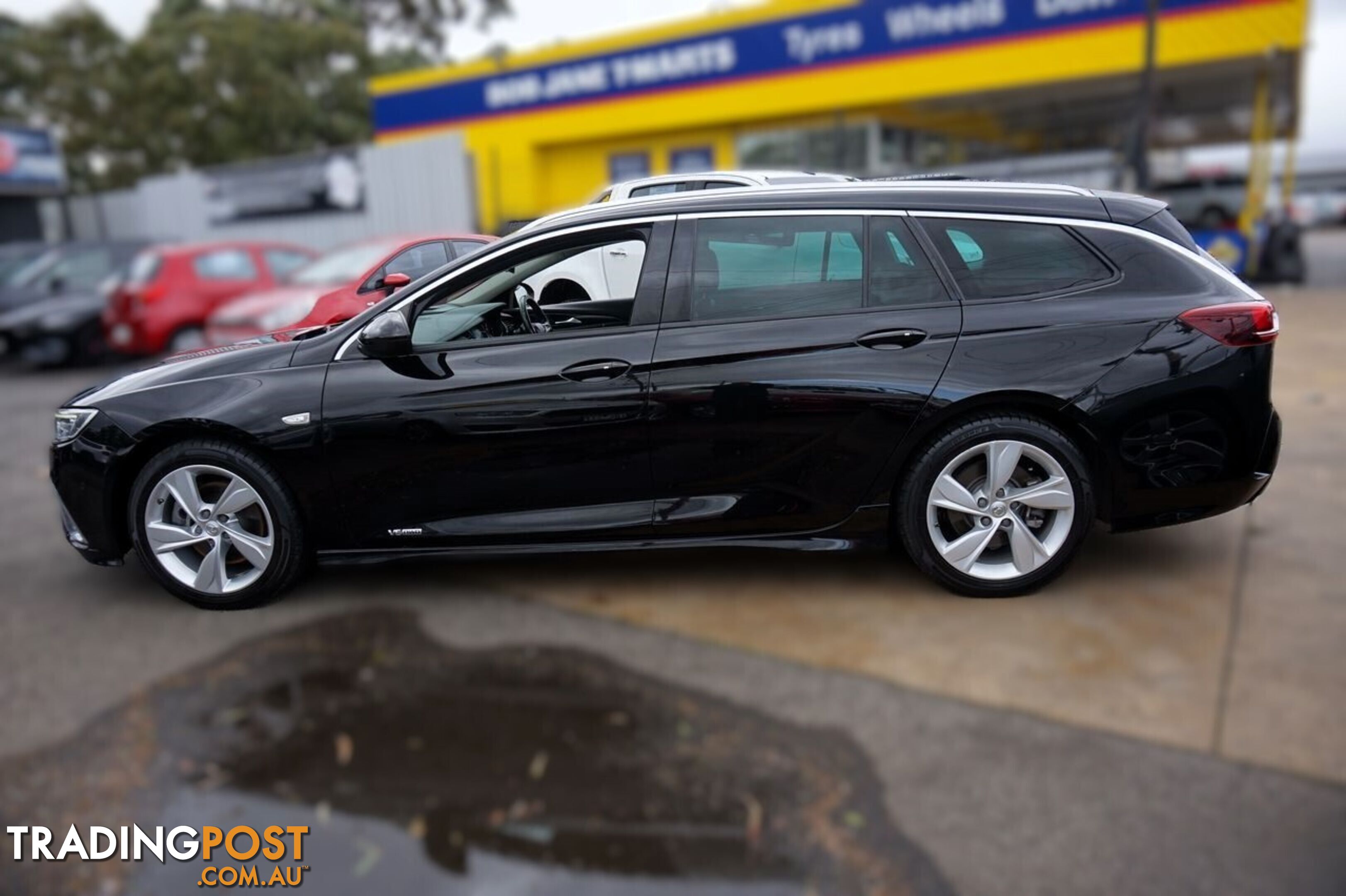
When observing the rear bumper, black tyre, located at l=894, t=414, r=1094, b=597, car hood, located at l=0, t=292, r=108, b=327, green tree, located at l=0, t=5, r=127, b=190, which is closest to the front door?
black tyre, located at l=894, t=414, r=1094, b=597

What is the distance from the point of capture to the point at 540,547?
1534 mm

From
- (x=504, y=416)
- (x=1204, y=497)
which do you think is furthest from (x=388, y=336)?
(x=1204, y=497)

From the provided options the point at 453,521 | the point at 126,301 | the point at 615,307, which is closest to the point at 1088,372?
the point at 615,307

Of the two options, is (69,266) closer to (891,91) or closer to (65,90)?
(891,91)

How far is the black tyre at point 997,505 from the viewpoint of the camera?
1.43 meters

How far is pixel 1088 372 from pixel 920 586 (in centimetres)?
Result: 43

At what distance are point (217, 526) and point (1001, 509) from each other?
45.8 inches

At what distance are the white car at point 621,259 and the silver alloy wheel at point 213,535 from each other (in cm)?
55

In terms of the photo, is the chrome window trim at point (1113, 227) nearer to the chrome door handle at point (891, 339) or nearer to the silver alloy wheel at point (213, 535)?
the chrome door handle at point (891, 339)

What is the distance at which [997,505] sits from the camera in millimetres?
1450

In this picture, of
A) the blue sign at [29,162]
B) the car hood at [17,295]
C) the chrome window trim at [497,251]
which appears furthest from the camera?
the blue sign at [29,162]

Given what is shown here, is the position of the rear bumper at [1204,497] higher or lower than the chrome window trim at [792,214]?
lower

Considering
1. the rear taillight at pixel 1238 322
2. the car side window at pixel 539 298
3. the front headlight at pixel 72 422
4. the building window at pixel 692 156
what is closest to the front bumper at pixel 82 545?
the front headlight at pixel 72 422

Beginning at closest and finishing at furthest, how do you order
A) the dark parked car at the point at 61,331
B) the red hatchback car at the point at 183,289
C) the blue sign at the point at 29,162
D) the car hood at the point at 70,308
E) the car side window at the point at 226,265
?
the dark parked car at the point at 61,331
the car hood at the point at 70,308
the red hatchback car at the point at 183,289
the car side window at the point at 226,265
the blue sign at the point at 29,162
